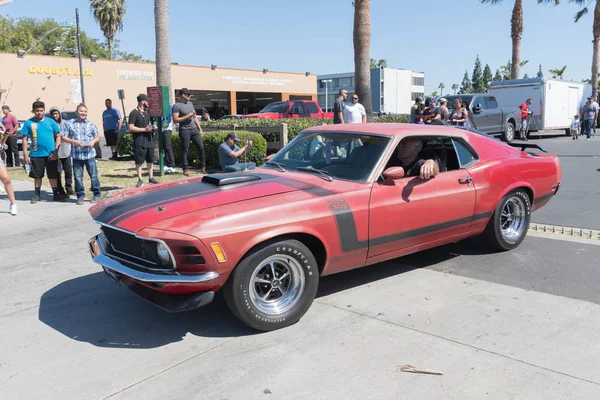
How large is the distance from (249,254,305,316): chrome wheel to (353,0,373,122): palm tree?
435 inches

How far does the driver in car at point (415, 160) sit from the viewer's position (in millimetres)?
4688

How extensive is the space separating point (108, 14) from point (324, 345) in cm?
5651

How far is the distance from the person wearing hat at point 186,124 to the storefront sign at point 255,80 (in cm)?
3465

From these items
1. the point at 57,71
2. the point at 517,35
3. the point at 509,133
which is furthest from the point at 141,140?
the point at 57,71

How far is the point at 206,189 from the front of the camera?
4.26 metres

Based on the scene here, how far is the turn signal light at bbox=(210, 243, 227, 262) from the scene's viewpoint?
137 inches

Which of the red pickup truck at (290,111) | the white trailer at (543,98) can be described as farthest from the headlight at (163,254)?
the white trailer at (543,98)

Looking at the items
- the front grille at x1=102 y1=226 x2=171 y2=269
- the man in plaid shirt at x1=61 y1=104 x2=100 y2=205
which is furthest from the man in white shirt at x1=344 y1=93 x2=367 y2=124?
the front grille at x1=102 y1=226 x2=171 y2=269

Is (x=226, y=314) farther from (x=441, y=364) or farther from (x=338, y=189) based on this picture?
(x=441, y=364)

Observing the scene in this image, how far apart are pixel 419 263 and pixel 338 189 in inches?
68.4

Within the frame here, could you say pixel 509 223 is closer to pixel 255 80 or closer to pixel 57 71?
pixel 57 71


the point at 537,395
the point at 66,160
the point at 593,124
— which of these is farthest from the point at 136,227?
the point at 593,124

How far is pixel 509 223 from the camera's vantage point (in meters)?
5.86

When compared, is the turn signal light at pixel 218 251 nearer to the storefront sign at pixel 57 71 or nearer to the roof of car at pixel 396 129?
the roof of car at pixel 396 129
